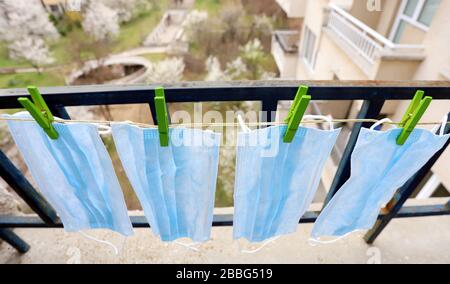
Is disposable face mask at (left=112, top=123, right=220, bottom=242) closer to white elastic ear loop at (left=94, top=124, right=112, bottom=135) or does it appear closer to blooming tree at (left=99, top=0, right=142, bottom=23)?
white elastic ear loop at (left=94, top=124, right=112, bottom=135)

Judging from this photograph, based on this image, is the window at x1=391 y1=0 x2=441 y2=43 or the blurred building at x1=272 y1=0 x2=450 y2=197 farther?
the window at x1=391 y1=0 x2=441 y2=43

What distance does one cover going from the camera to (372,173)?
38.0 inches

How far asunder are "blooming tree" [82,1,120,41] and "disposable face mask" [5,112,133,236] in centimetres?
871

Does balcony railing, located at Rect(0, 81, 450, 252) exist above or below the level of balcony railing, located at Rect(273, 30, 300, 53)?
above

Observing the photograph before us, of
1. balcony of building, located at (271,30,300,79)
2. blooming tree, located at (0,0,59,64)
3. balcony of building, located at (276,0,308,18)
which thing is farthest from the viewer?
balcony of building, located at (271,30,300,79)

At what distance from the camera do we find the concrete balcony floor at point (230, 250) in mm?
1545

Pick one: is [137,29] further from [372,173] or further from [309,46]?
[372,173]

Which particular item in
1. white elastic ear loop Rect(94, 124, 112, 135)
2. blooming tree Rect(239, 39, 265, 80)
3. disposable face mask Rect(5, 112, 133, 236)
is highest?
white elastic ear loop Rect(94, 124, 112, 135)

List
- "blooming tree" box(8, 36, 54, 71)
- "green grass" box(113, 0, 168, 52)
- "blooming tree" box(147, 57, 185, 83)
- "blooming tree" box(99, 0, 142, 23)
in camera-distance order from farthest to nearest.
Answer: "green grass" box(113, 0, 168, 52) → "blooming tree" box(147, 57, 185, 83) → "blooming tree" box(8, 36, 54, 71) → "blooming tree" box(99, 0, 142, 23)

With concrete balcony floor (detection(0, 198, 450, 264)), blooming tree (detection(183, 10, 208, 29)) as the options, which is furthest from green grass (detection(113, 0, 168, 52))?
concrete balcony floor (detection(0, 198, 450, 264))

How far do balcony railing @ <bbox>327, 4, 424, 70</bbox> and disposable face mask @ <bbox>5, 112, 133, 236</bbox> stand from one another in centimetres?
380

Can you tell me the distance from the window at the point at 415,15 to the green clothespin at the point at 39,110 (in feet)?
13.7

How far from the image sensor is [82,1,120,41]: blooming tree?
8125 mm

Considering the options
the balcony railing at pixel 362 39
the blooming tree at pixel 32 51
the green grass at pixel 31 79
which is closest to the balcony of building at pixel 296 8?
the balcony railing at pixel 362 39
